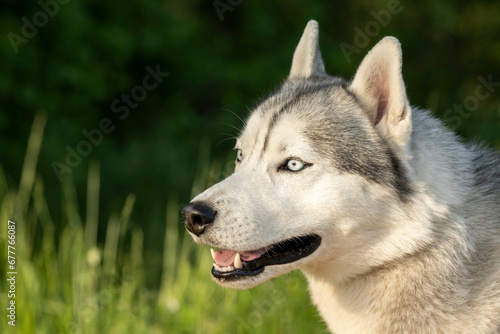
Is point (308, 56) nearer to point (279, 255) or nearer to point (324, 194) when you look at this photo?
point (324, 194)

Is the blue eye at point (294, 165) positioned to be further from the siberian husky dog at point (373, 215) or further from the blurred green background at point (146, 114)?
the blurred green background at point (146, 114)

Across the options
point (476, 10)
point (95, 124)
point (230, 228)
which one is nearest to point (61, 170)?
point (95, 124)

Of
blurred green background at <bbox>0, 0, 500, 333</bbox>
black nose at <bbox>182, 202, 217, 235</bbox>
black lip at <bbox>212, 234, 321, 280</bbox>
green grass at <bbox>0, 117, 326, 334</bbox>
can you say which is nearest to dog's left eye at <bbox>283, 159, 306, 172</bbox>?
black lip at <bbox>212, 234, 321, 280</bbox>

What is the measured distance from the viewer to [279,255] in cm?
322

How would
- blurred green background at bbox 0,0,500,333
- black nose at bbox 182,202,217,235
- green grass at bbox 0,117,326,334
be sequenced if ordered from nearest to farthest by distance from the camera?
black nose at bbox 182,202,217,235
green grass at bbox 0,117,326,334
blurred green background at bbox 0,0,500,333

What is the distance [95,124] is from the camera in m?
10.5

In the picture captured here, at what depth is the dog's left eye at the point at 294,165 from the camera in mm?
3211

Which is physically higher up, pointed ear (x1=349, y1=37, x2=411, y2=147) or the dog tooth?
pointed ear (x1=349, y1=37, x2=411, y2=147)

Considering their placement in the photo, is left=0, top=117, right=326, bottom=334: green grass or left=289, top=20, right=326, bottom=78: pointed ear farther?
left=0, top=117, right=326, bottom=334: green grass

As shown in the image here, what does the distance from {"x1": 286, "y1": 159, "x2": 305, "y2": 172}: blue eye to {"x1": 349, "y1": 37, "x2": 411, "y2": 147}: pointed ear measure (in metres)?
0.45

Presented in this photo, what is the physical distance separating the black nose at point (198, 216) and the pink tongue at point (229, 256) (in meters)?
0.26

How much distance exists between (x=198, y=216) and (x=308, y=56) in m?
1.44

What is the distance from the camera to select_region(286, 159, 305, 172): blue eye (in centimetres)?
321

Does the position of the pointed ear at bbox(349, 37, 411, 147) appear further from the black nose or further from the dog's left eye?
the black nose
